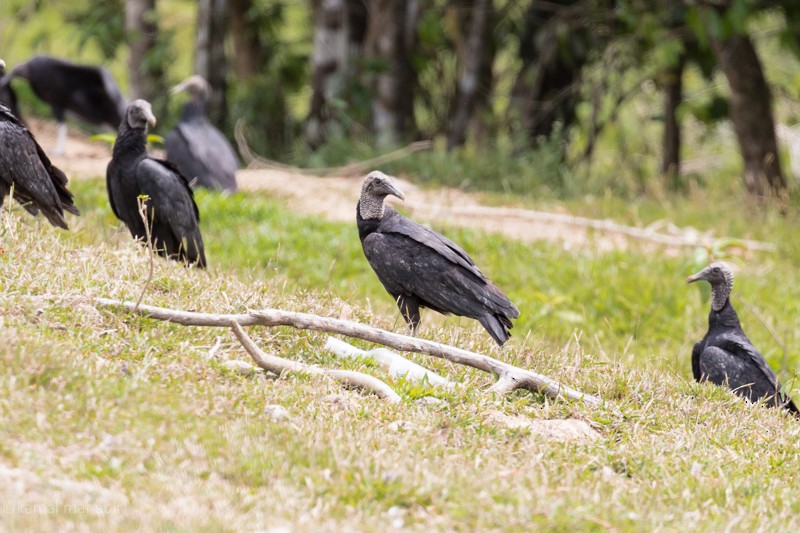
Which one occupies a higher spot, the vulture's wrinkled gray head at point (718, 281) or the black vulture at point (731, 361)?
the vulture's wrinkled gray head at point (718, 281)

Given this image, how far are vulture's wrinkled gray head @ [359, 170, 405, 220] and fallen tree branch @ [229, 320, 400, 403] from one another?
1.13m

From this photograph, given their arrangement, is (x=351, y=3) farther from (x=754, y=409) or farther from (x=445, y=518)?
(x=445, y=518)

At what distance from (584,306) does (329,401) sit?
12.5 feet

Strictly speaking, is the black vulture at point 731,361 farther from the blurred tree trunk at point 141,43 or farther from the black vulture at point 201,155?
the blurred tree trunk at point 141,43

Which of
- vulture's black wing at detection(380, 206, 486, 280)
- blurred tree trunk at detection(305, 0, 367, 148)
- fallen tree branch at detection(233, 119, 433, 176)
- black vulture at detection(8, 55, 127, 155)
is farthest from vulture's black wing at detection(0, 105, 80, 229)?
blurred tree trunk at detection(305, 0, 367, 148)

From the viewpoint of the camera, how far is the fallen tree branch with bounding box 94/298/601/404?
3.76 m

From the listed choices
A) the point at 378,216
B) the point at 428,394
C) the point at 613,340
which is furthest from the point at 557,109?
the point at 428,394

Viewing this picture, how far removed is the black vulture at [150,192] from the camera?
5.18 meters

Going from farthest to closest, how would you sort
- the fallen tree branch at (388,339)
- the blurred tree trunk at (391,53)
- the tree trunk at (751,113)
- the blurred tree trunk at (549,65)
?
1. the blurred tree trunk at (391,53)
2. the blurred tree trunk at (549,65)
3. the tree trunk at (751,113)
4. the fallen tree branch at (388,339)

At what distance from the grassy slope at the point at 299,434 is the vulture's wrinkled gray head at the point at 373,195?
1.43ft

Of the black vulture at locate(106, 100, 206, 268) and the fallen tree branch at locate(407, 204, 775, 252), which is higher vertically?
the black vulture at locate(106, 100, 206, 268)

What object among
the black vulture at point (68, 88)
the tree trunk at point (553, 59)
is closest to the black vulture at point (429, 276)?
the black vulture at point (68, 88)

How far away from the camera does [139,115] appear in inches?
208

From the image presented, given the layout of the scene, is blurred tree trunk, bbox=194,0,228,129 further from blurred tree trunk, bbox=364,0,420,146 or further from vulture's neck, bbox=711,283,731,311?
vulture's neck, bbox=711,283,731,311
